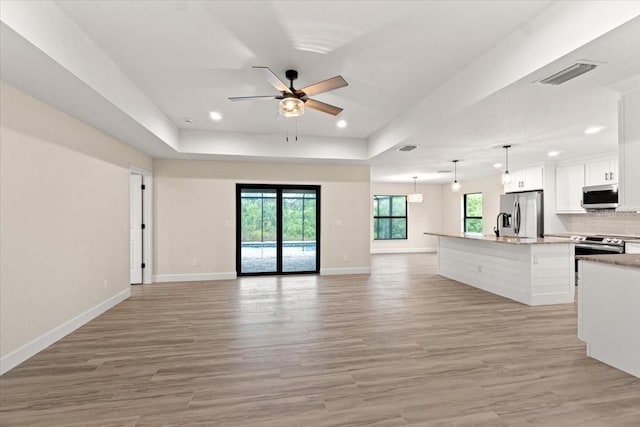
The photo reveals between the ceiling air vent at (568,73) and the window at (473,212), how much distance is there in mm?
7746

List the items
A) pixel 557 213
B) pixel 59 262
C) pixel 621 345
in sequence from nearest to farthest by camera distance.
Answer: pixel 621 345 < pixel 59 262 < pixel 557 213

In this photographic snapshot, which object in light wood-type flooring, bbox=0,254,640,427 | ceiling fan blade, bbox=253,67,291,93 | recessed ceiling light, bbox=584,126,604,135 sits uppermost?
ceiling fan blade, bbox=253,67,291,93

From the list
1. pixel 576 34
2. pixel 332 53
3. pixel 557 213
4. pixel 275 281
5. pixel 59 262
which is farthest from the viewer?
pixel 557 213

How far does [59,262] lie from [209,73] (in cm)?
262

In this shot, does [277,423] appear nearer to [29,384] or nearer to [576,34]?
[29,384]

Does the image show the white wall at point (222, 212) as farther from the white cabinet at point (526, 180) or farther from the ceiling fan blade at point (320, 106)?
the white cabinet at point (526, 180)

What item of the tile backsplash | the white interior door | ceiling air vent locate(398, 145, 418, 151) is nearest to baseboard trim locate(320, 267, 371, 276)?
ceiling air vent locate(398, 145, 418, 151)

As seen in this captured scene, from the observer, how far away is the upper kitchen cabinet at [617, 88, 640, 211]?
2725 mm

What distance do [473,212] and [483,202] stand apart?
74 cm

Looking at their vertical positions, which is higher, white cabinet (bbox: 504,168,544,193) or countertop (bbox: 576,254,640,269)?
white cabinet (bbox: 504,168,544,193)

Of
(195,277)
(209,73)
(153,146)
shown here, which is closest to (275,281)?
(195,277)

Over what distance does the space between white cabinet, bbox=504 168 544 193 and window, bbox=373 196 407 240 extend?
3.84 metres

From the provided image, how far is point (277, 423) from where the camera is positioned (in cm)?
195

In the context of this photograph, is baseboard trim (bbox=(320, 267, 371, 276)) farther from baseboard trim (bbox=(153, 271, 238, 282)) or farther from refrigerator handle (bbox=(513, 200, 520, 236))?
refrigerator handle (bbox=(513, 200, 520, 236))
